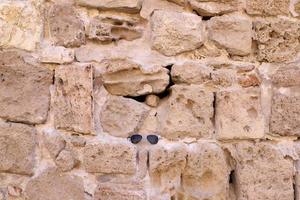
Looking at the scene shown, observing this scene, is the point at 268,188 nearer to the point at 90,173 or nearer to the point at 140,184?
the point at 140,184

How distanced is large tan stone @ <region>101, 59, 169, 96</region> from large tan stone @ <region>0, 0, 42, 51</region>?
307 mm

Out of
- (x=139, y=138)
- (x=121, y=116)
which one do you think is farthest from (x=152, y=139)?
(x=121, y=116)

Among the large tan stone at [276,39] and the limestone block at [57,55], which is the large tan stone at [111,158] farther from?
the large tan stone at [276,39]

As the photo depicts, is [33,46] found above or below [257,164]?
above

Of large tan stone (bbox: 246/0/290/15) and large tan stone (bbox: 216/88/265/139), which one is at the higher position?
large tan stone (bbox: 246/0/290/15)

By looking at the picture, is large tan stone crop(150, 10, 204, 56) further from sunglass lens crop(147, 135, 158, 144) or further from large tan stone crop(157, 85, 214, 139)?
sunglass lens crop(147, 135, 158, 144)

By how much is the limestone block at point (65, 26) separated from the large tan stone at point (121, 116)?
285 millimetres

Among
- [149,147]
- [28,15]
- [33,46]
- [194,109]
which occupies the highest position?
[28,15]

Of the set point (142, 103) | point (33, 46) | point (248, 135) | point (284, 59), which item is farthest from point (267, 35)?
point (33, 46)

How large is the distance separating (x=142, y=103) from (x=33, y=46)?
50 cm

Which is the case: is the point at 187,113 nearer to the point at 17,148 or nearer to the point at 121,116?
the point at 121,116

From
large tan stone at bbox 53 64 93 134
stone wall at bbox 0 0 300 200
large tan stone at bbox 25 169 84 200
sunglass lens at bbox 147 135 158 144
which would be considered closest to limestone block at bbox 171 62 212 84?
stone wall at bbox 0 0 300 200

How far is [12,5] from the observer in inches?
73.6

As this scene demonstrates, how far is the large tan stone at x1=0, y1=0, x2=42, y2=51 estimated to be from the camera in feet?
6.10
